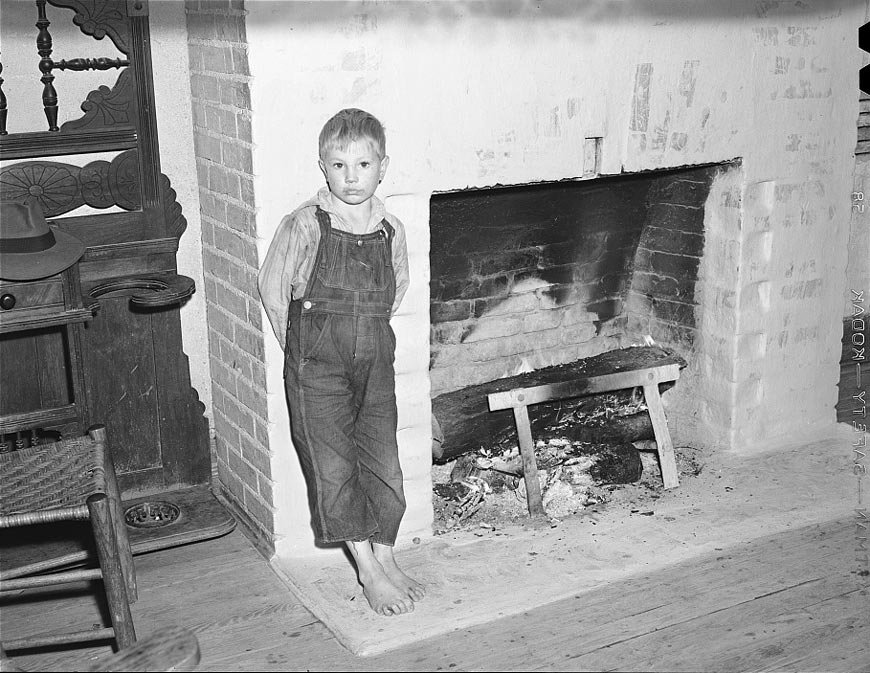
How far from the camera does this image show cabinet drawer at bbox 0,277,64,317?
2713mm

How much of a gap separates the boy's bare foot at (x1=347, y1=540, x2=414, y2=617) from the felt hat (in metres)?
1.12

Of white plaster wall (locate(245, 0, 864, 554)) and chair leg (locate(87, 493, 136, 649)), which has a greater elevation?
white plaster wall (locate(245, 0, 864, 554))

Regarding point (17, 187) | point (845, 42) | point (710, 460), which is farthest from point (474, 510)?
point (845, 42)

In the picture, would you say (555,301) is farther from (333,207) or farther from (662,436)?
(333,207)

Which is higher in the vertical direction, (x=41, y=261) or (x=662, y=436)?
(x=41, y=261)

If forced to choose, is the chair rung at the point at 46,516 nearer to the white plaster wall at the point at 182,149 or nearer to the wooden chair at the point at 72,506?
the wooden chair at the point at 72,506

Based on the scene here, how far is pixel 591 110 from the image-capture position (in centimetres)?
313

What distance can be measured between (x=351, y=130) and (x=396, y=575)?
4.11ft

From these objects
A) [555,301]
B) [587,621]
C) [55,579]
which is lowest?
[587,621]

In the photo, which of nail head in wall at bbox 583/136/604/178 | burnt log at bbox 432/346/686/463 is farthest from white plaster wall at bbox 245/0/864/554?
burnt log at bbox 432/346/686/463

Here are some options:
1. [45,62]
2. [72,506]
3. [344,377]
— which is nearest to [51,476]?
[72,506]

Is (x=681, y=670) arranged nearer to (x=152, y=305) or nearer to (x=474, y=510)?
(x=474, y=510)

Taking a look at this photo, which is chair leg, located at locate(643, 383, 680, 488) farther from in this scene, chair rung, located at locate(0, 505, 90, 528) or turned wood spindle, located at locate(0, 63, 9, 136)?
turned wood spindle, located at locate(0, 63, 9, 136)

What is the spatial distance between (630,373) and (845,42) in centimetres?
141
